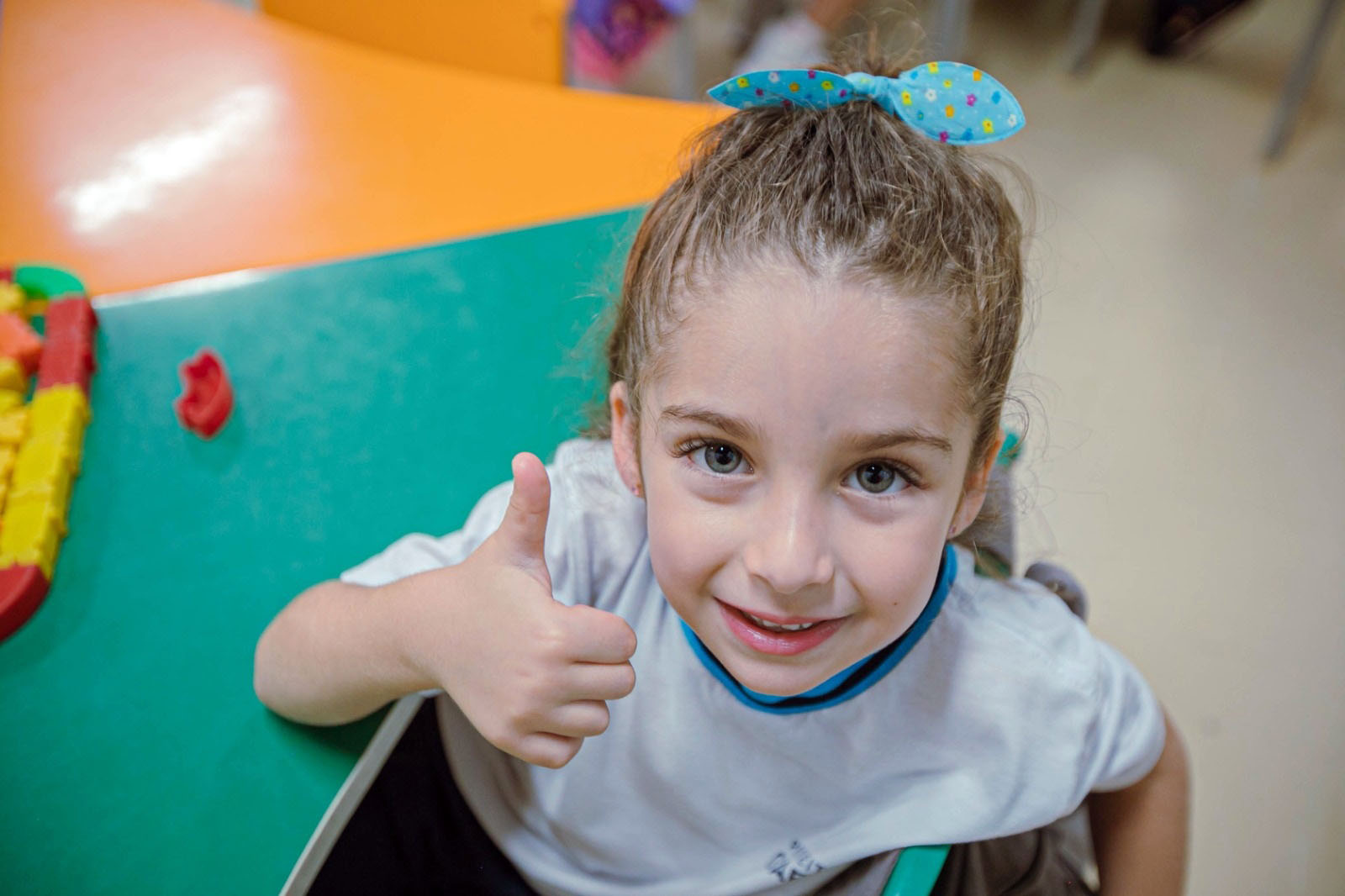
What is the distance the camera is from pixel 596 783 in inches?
28.9

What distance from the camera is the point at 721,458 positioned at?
0.58m

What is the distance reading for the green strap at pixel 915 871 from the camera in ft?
2.14

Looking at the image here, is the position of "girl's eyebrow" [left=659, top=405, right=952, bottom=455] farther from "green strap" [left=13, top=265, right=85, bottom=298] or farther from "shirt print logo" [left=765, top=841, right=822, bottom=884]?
"green strap" [left=13, top=265, right=85, bottom=298]

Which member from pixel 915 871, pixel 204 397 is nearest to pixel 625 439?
pixel 915 871

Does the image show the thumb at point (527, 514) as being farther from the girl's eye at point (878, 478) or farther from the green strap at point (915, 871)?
the green strap at point (915, 871)

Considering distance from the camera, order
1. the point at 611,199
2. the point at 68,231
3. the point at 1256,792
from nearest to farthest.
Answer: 1. the point at 68,231
2. the point at 611,199
3. the point at 1256,792

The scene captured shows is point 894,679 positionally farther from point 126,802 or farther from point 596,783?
point 126,802

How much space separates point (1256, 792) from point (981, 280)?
3.45 feet

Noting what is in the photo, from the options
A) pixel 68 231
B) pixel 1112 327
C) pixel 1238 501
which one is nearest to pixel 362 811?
pixel 68 231

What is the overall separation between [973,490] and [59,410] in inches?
28.2

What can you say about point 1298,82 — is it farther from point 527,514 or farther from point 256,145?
point 527,514

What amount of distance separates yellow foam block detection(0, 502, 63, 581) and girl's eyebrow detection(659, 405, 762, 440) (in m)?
0.51

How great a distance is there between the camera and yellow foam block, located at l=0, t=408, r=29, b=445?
845 millimetres

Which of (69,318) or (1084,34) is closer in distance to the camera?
(69,318)
